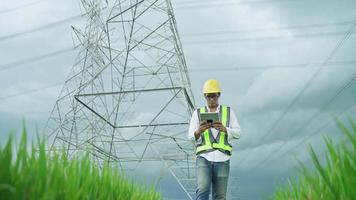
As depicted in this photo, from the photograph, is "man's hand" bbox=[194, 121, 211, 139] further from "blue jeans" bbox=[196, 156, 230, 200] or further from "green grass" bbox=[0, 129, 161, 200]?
"green grass" bbox=[0, 129, 161, 200]

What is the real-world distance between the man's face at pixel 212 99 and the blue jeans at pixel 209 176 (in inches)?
28.4

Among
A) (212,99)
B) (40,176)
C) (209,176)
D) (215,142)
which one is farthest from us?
(212,99)

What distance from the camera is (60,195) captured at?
3605 millimetres

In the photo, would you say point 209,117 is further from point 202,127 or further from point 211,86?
point 211,86

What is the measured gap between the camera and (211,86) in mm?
6609

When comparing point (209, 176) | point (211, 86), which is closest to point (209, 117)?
point (211, 86)

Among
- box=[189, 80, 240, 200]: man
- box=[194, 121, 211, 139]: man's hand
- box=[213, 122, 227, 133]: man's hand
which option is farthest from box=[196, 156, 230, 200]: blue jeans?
box=[213, 122, 227, 133]: man's hand

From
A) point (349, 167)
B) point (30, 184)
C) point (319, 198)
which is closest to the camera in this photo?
point (30, 184)

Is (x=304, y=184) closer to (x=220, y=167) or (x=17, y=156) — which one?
(x=220, y=167)

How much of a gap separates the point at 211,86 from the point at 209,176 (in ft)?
3.76

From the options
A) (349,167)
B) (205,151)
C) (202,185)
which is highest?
(205,151)

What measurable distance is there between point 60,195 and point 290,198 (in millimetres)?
4178

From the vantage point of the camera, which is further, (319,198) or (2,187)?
(319,198)

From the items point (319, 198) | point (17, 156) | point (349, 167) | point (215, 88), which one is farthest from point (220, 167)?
point (17, 156)
